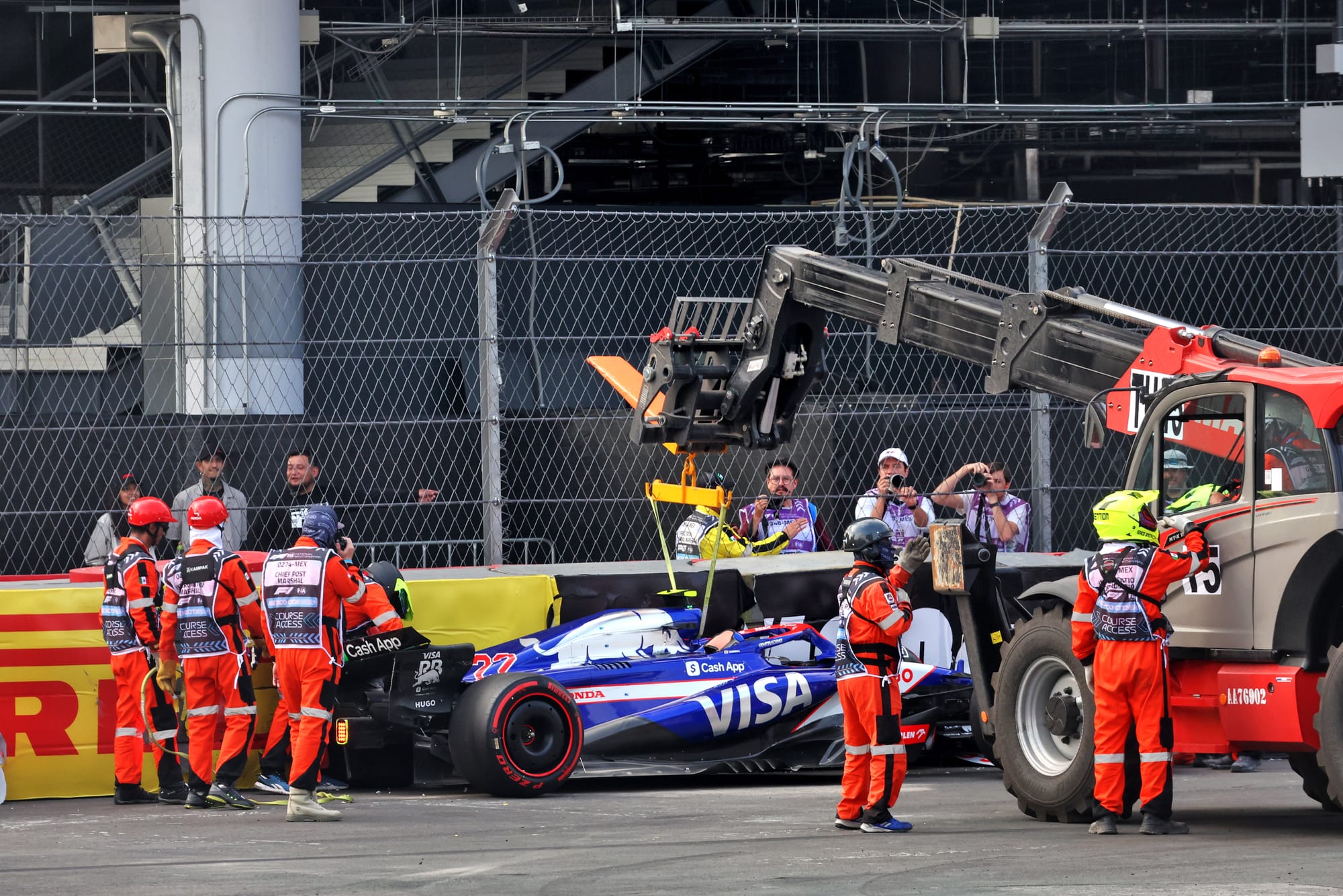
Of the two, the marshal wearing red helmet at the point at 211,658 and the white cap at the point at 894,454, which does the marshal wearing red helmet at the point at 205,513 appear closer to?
the marshal wearing red helmet at the point at 211,658

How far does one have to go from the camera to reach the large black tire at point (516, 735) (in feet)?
33.8

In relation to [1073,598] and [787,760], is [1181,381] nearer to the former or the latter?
[1073,598]

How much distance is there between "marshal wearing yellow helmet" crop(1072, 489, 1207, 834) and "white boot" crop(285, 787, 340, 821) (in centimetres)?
381

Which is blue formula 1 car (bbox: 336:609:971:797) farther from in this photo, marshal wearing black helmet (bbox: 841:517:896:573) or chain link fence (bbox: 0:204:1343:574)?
marshal wearing black helmet (bbox: 841:517:896:573)

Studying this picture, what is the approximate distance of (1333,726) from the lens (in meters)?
7.74

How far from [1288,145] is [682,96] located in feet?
21.8

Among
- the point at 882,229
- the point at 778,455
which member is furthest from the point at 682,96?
the point at 778,455

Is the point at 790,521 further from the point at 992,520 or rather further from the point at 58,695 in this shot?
the point at 58,695

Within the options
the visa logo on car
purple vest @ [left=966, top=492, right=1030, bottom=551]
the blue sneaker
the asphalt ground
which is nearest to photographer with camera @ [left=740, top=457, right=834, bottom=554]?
purple vest @ [left=966, top=492, right=1030, bottom=551]

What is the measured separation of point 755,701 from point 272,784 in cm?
282

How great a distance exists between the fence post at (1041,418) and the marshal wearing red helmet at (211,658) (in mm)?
5164

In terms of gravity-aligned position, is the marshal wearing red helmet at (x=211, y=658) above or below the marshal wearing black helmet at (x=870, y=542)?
below

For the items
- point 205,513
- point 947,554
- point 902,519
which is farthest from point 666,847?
point 902,519

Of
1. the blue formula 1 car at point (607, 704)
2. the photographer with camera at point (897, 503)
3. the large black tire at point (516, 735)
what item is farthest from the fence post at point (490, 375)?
the photographer with camera at point (897, 503)
